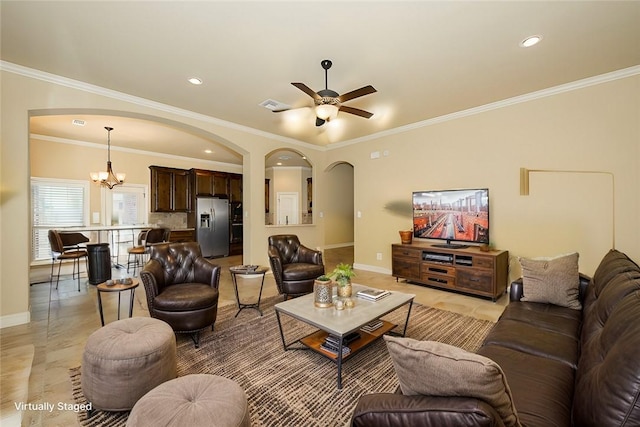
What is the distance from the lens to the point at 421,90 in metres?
3.63

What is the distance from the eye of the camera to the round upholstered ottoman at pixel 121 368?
1629 mm

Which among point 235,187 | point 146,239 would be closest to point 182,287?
point 146,239

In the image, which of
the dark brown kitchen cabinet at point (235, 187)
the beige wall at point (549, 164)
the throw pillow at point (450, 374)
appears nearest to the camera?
the throw pillow at point (450, 374)

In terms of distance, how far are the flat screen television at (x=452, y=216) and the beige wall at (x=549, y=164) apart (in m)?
0.19

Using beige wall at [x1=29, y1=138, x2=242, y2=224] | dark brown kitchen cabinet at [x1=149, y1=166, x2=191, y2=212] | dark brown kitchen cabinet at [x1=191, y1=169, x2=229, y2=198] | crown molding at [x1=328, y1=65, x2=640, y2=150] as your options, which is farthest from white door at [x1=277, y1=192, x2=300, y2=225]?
crown molding at [x1=328, y1=65, x2=640, y2=150]

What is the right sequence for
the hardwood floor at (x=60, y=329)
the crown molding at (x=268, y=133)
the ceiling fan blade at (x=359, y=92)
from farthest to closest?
1. the crown molding at (x=268, y=133)
2. the ceiling fan blade at (x=359, y=92)
3. the hardwood floor at (x=60, y=329)

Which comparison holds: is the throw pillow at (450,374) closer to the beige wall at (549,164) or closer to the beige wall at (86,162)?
the beige wall at (549,164)

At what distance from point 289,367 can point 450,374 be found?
1694mm

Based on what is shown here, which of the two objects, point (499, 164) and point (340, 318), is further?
point (499, 164)

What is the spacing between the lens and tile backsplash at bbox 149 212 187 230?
7.28 meters

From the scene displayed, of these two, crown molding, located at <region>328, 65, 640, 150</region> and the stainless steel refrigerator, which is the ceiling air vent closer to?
crown molding, located at <region>328, 65, 640, 150</region>

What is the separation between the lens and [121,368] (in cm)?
162

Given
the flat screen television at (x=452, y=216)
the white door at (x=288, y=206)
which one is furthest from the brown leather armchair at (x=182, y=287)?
the white door at (x=288, y=206)

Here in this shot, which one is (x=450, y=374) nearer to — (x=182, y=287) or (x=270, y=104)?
(x=182, y=287)
